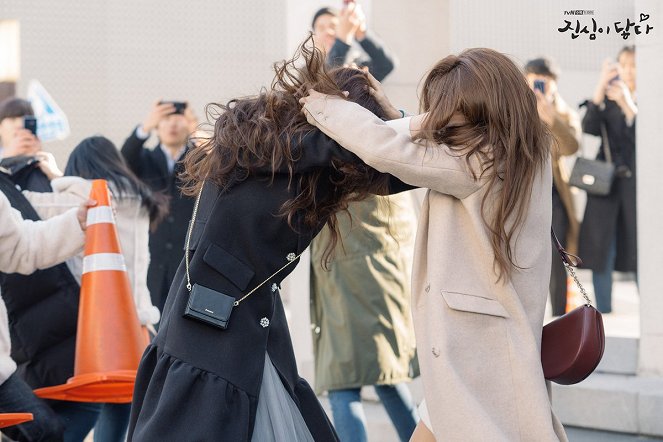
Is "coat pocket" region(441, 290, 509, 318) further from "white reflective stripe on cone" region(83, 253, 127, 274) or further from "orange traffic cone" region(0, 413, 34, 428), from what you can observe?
"white reflective stripe on cone" region(83, 253, 127, 274)

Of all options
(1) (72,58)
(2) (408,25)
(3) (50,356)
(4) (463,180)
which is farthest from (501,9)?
(1) (72,58)

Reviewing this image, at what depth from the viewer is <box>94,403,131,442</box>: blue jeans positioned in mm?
4531

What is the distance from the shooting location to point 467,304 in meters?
2.78

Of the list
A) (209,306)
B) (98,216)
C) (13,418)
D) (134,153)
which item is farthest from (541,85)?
(209,306)

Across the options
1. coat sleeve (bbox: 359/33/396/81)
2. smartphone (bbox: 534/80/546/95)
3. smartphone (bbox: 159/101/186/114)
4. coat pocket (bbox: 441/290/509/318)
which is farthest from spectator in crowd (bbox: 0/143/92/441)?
smartphone (bbox: 534/80/546/95)

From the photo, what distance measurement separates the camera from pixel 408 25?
655 centimetres

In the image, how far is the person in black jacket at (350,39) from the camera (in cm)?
539

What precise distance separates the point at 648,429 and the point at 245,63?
23.5 ft

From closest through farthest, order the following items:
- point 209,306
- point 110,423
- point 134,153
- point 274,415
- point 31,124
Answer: point 209,306 < point 274,415 < point 110,423 < point 31,124 < point 134,153

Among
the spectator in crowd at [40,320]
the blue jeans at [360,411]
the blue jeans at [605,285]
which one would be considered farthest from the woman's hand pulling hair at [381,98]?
the blue jeans at [605,285]

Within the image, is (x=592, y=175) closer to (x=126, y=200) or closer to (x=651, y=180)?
(x=651, y=180)

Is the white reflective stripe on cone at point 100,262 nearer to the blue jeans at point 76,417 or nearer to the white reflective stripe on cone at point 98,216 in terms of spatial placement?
the white reflective stripe on cone at point 98,216

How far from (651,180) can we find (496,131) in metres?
2.98

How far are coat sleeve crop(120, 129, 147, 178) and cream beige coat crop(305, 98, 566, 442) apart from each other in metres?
3.97
